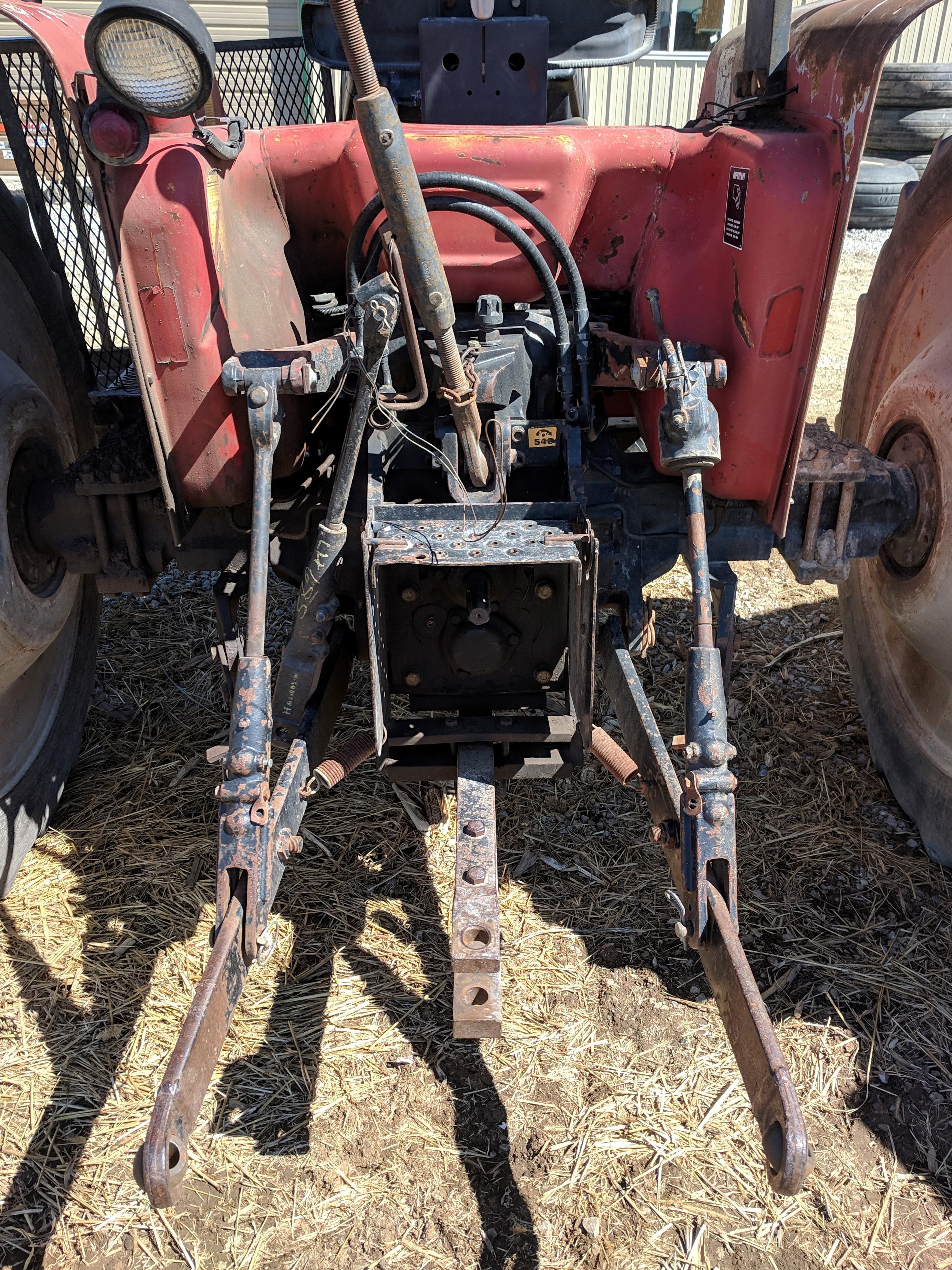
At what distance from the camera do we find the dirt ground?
184 centimetres

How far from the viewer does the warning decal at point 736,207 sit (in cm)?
210

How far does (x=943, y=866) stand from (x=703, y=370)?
63.5 inches

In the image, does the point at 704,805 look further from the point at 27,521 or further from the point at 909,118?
the point at 909,118

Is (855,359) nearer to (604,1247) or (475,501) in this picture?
(475,501)

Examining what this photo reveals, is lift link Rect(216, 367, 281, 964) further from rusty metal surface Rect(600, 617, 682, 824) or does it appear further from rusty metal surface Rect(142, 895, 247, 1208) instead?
rusty metal surface Rect(600, 617, 682, 824)

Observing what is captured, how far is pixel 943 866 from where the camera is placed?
8.85 feet

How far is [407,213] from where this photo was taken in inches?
69.3

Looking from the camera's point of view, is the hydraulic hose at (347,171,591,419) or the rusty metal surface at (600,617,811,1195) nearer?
the rusty metal surface at (600,617,811,1195)

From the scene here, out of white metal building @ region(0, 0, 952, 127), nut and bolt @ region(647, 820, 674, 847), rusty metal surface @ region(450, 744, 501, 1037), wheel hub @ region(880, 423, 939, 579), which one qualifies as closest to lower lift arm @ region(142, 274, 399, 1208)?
rusty metal surface @ region(450, 744, 501, 1037)

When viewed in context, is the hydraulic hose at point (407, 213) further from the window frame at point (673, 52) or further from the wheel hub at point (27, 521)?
the window frame at point (673, 52)

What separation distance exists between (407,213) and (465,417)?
19.2 inches

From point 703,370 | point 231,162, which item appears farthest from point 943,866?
point 231,162

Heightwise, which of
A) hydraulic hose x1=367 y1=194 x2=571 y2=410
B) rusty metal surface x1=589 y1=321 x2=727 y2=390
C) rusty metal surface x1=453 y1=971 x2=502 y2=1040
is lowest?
rusty metal surface x1=453 y1=971 x2=502 y2=1040

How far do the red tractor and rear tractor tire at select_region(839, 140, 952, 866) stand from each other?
14mm
